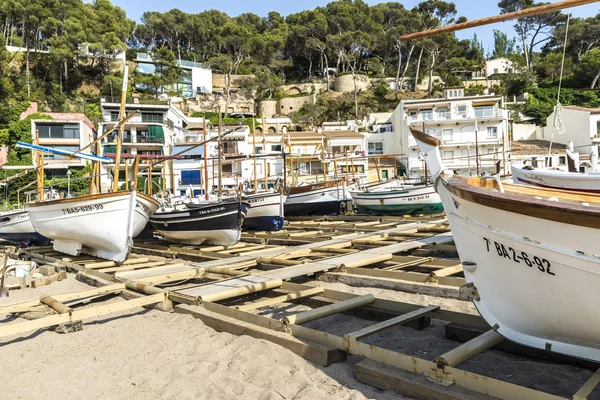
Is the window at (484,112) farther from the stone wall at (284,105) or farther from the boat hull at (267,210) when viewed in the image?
the boat hull at (267,210)

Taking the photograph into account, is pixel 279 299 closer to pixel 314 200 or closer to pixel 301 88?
pixel 314 200

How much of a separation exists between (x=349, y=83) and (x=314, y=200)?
44.9m

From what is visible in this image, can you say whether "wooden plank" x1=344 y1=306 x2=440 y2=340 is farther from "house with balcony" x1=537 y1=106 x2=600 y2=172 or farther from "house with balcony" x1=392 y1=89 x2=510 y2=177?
"house with balcony" x1=537 y1=106 x2=600 y2=172

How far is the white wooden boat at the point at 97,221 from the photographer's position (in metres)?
10.3

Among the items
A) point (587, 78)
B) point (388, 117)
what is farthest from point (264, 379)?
point (587, 78)

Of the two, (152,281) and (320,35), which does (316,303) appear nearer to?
(152,281)

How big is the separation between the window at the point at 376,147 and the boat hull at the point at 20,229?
124 ft

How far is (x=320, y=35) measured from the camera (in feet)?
231

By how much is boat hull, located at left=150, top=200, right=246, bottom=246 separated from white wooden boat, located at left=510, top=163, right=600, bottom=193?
25.2 ft

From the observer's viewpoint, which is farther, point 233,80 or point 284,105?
point 233,80

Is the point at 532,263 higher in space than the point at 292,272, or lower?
higher

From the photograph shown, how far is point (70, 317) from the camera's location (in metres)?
5.12

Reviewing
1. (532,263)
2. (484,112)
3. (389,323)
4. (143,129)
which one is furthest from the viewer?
(143,129)

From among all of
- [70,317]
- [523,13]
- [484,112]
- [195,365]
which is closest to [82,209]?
[70,317]
